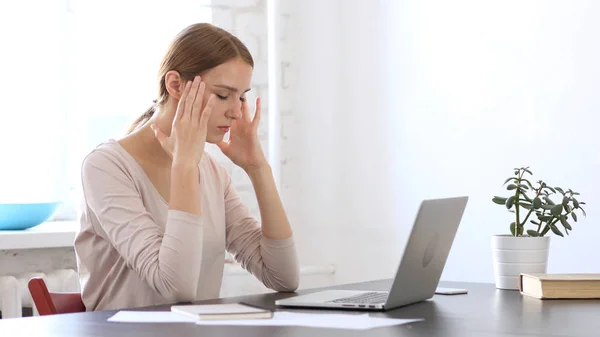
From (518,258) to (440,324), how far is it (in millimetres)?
671

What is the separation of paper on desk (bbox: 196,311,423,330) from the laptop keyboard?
15 cm

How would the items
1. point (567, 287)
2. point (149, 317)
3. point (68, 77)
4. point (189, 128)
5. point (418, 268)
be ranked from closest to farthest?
point (149, 317) < point (418, 268) < point (567, 287) < point (189, 128) < point (68, 77)

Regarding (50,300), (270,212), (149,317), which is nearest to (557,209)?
(270,212)

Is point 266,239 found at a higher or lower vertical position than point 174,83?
lower

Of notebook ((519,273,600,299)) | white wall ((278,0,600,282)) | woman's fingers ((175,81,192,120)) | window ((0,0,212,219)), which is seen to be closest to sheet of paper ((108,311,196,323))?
woman's fingers ((175,81,192,120))

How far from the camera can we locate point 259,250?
2.36m

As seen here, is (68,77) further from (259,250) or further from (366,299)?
(366,299)

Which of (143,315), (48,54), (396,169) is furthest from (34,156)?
(143,315)

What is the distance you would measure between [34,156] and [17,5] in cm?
55

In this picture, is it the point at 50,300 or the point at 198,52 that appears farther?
the point at 198,52

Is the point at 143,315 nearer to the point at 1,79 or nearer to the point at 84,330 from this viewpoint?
the point at 84,330

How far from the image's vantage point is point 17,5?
330 cm

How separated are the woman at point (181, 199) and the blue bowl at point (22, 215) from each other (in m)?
0.93

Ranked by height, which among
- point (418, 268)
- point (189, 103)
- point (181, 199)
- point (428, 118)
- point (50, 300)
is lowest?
point (50, 300)
